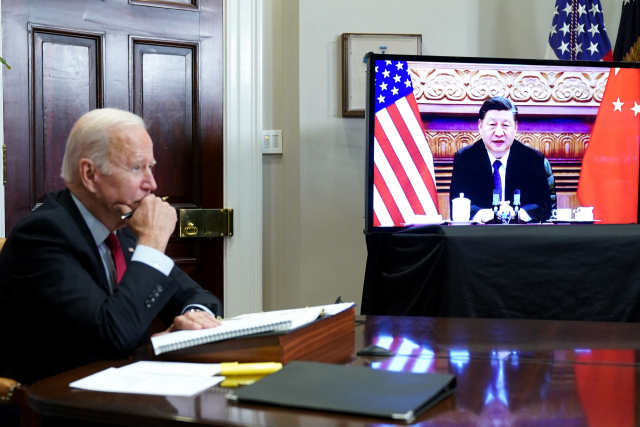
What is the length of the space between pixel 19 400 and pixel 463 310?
1.79m

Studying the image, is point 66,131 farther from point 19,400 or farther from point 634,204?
point 634,204

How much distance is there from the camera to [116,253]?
150 centimetres

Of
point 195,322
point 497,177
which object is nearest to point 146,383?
point 195,322

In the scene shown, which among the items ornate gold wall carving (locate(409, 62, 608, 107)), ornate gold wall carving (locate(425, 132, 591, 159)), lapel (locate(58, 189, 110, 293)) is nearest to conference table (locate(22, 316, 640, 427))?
lapel (locate(58, 189, 110, 293))

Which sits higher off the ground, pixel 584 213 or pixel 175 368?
pixel 584 213

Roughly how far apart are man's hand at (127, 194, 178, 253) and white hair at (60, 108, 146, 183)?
0.39ft

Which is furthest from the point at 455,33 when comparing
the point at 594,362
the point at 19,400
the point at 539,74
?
the point at 19,400

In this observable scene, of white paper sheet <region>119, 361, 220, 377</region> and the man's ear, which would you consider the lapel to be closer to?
the man's ear

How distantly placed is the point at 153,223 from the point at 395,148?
1565 millimetres

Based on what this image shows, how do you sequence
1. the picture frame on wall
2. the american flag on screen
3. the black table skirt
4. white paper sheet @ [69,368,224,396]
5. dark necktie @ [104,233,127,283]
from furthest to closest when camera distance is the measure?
the picture frame on wall, the american flag on screen, the black table skirt, dark necktie @ [104,233,127,283], white paper sheet @ [69,368,224,396]

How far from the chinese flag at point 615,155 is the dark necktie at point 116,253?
220 centimetres

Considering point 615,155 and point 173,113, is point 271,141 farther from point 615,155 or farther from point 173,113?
point 615,155

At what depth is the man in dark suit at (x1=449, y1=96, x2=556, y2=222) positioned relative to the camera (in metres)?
2.86

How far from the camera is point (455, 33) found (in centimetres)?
349
